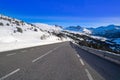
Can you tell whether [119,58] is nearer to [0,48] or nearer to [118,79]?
[118,79]

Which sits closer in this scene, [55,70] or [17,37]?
[55,70]

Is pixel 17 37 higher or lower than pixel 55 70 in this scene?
lower

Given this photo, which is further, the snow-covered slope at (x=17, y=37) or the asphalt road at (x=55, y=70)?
the snow-covered slope at (x=17, y=37)

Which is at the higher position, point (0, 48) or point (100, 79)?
point (100, 79)

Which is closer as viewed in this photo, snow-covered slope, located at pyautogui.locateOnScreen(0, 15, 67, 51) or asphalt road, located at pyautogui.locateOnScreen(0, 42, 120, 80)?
asphalt road, located at pyautogui.locateOnScreen(0, 42, 120, 80)

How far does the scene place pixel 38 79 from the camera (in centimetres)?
714

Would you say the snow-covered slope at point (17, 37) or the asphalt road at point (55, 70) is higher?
the asphalt road at point (55, 70)

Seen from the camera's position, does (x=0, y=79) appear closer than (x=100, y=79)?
Yes

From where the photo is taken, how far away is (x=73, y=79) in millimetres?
7359

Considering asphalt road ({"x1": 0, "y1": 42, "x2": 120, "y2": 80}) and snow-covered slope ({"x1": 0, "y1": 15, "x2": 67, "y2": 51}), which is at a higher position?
asphalt road ({"x1": 0, "y1": 42, "x2": 120, "y2": 80})

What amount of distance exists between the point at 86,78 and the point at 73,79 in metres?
0.61

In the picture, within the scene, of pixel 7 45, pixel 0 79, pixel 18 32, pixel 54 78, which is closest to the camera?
pixel 0 79

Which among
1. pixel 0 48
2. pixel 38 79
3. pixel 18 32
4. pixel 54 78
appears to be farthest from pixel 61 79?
pixel 18 32

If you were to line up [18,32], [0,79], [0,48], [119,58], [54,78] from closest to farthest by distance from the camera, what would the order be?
[0,79]
[54,78]
[119,58]
[0,48]
[18,32]
